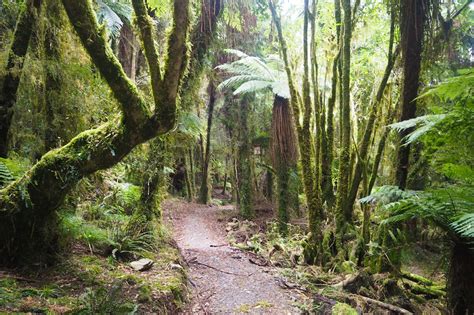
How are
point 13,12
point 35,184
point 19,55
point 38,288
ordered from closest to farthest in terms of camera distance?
point 38,288
point 35,184
point 19,55
point 13,12

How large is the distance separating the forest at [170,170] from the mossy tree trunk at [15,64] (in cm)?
1

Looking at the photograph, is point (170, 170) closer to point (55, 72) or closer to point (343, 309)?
point (55, 72)

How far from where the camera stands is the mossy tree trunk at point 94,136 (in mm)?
3211

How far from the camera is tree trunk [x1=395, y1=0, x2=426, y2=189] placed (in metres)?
3.92

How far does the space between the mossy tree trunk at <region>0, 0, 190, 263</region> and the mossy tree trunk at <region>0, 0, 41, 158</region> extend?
1.04 meters

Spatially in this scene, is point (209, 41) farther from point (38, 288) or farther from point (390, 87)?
point (38, 288)

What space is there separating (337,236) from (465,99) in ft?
9.39

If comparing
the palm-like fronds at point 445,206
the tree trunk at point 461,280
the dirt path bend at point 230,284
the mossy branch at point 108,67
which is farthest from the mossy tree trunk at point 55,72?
the tree trunk at point 461,280

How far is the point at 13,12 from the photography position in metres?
4.41

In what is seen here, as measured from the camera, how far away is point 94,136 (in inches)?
135

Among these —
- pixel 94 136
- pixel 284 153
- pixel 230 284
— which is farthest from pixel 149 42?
pixel 284 153

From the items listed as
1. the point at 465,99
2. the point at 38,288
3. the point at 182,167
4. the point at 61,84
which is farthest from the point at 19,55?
the point at 182,167

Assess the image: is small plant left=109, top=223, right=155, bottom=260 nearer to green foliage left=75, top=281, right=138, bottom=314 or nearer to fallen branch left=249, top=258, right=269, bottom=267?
green foliage left=75, top=281, right=138, bottom=314

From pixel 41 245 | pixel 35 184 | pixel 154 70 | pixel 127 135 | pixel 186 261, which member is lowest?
pixel 186 261
